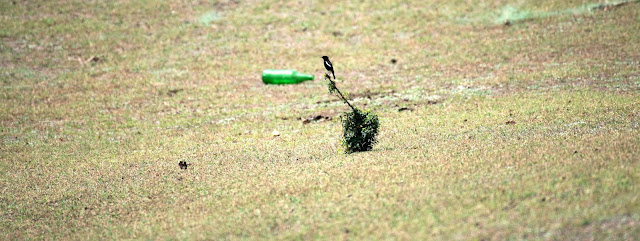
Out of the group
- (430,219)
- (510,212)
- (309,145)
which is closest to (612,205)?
(510,212)

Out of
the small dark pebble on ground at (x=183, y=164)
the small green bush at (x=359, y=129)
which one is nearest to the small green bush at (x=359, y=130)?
the small green bush at (x=359, y=129)

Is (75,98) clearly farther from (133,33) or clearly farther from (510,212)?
(510,212)

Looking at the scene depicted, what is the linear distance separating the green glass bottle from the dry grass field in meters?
0.32

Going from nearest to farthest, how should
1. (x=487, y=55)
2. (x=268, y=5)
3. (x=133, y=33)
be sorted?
1. (x=487, y=55)
2. (x=133, y=33)
3. (x=268, y=5)

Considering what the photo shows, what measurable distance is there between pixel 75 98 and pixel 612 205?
54.6 ft

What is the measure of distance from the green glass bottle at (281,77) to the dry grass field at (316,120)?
0.32 m

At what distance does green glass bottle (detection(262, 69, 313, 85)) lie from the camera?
66.0ft

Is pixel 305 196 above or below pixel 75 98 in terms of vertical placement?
above

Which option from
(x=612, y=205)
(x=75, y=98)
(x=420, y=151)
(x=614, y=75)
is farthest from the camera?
(x=75, y=98)

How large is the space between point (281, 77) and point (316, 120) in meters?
4.21

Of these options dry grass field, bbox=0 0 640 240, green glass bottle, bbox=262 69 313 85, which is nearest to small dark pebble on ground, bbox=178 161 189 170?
dry grass field, bbox=0 0 640 240

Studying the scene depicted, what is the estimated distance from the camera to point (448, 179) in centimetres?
855

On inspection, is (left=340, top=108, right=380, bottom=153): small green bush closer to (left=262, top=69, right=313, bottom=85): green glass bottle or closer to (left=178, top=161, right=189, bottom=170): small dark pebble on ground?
(left=178, top=161, right=189, bottom=170): small dark pebble on ground

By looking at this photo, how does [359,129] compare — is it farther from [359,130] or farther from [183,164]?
[183,164]
